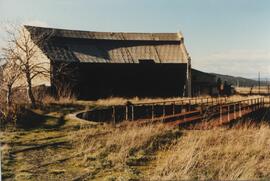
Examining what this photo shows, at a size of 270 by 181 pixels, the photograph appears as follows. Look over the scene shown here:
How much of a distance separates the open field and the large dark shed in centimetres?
1545

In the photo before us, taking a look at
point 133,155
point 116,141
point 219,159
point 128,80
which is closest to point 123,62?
point 128,80

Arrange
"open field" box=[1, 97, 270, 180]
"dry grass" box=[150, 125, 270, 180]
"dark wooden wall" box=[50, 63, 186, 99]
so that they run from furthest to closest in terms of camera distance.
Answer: "dark wooden wall" box=[50, 63, 186, 99]
"open field" box=[1, 97, 270, 180]
"dry grass" box=[150, 125, 270, 180]

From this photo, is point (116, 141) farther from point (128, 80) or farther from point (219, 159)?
point (128, 80)

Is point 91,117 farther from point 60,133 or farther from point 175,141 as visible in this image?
point 175,141

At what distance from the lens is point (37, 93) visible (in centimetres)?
2097

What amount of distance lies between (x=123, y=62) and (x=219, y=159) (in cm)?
2116

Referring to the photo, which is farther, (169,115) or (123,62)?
(123,62)

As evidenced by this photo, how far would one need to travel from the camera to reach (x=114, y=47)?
30.2m

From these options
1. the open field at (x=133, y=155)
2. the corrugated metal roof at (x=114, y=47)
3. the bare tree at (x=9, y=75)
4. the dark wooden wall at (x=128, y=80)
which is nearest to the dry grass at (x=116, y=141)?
the open field at (x=133, y=155)

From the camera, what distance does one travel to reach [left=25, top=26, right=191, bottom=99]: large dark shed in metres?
26.9

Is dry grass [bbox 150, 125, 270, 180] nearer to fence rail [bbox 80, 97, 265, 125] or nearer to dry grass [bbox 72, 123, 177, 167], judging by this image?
dry grass [bbox 72, 123, 177, 167]

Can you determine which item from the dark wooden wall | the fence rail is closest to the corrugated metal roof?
the dark wooden wall

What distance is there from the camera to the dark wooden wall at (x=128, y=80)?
2683cm

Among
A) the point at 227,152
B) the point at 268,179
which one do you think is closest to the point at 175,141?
the point at 227,152
